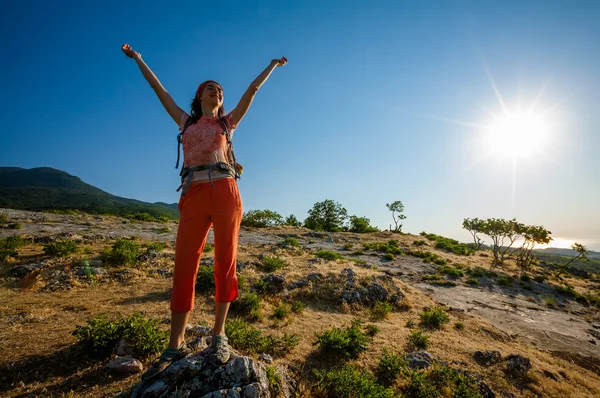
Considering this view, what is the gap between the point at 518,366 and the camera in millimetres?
6266

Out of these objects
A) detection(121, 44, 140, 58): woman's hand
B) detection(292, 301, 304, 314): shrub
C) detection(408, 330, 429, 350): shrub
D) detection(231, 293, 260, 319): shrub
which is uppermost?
detection(121, 44, 140, 58): woman's hand

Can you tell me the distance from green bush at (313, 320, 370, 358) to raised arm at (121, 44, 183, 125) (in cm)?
496

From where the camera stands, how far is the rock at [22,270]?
805 centimetres

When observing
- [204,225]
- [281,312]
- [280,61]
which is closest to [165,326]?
[281,312]

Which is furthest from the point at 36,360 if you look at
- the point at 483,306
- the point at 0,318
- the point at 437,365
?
the point at 483,306

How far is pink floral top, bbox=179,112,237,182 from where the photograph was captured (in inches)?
112

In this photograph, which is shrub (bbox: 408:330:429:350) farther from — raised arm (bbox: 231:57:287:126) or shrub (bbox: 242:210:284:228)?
shrub (bbox: 242:210:284:228)

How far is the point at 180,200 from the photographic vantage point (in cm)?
273

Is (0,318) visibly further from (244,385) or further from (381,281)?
(381,281)

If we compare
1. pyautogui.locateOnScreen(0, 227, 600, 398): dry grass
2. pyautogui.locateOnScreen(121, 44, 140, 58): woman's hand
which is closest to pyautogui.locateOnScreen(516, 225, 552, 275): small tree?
pyautogui.locateOnScreen(0, 227, 600, 398): dry grass

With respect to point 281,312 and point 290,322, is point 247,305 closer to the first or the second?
point 281,312

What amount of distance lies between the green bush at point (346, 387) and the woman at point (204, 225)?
75.9 inches

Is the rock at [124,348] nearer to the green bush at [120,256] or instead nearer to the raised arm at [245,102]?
the raised arm at [245,102]

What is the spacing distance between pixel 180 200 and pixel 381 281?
1006 cm
